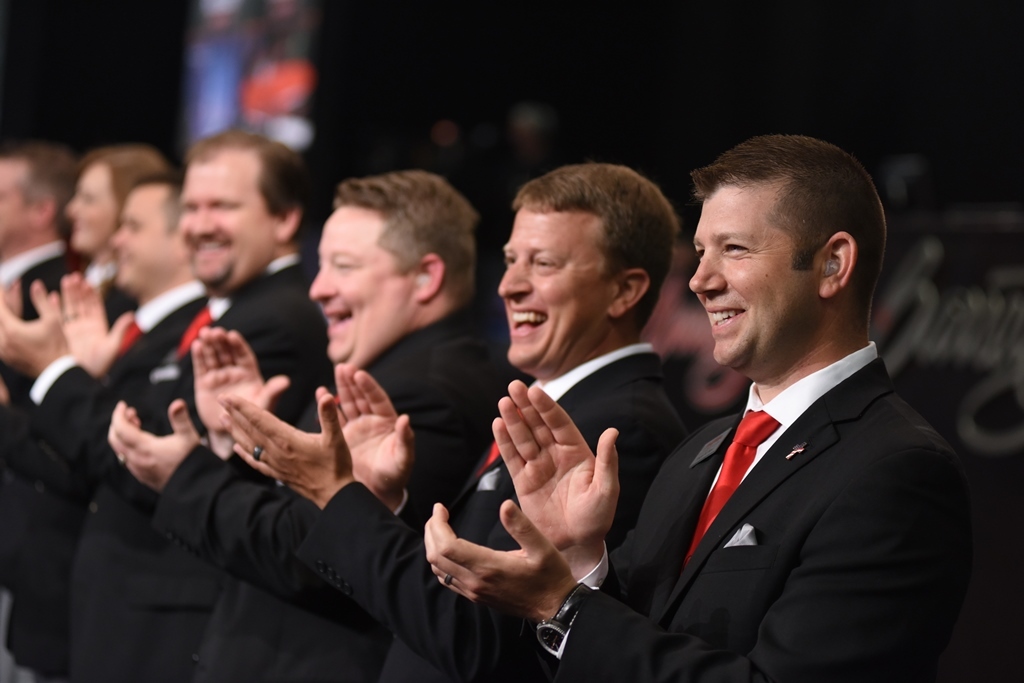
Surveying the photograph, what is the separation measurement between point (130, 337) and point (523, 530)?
2406mm

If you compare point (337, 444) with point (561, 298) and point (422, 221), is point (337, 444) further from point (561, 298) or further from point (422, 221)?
point (422, 221)

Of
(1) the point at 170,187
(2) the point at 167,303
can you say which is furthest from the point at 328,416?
(1) the point at 170,187

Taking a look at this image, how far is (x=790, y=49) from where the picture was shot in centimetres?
712

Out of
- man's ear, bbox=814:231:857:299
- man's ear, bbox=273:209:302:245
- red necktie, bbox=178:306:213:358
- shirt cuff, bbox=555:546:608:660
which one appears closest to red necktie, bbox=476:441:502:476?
shirt cuff, bbox=555:546:608:660

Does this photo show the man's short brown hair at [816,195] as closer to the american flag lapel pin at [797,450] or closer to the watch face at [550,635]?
the american flag lapel pin at [797,450]

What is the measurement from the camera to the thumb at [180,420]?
2.62 metres

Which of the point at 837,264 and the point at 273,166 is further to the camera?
the point at 273,166

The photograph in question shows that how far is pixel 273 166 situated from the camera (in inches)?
136

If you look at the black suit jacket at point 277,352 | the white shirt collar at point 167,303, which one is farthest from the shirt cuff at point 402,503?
the white shirt collar at point 167,303

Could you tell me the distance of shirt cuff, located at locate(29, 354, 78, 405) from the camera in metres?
3.19

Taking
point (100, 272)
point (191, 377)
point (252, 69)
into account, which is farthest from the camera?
point (252, 69)

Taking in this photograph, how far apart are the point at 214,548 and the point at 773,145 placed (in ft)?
4.72

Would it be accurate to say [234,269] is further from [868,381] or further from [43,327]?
[868,381]

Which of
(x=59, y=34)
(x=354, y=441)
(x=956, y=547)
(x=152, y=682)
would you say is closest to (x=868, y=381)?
(x=956, y=547)
